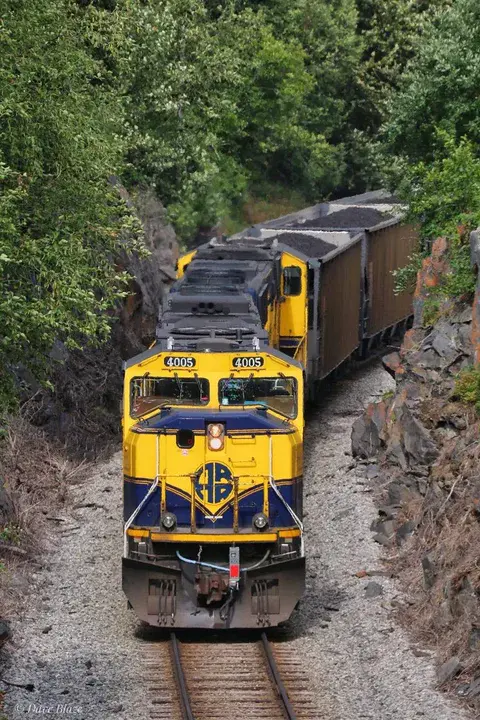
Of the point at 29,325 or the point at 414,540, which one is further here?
the point at 414,540

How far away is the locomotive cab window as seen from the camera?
82.8ft

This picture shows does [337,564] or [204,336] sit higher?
[204,336]

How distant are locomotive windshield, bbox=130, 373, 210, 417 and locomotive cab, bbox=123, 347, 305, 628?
0.04ft

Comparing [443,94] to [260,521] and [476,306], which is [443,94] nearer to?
[476,306]

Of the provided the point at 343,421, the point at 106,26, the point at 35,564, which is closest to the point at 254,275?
the point at 35,564

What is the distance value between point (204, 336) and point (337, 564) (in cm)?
485

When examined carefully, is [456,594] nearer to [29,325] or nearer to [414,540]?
[414,540]

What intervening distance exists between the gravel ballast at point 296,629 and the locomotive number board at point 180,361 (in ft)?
12.7

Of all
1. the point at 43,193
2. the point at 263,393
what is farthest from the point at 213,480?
the point at 43,193

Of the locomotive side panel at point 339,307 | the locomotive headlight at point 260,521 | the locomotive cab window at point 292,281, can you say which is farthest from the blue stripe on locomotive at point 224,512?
the locomotive side panel at point 339,307

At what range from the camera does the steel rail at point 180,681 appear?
14603 mm

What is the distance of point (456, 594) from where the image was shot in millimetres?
16812

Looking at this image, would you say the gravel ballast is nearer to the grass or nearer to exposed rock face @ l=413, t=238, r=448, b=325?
the grass

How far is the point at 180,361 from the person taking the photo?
17.0 m
